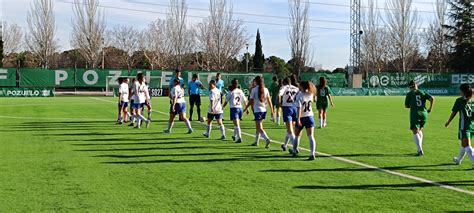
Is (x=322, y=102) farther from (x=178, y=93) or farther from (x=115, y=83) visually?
(x=115, y=83)

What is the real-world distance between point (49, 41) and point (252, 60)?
3498cm

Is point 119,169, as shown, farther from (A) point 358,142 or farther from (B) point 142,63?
(B) point 142,63

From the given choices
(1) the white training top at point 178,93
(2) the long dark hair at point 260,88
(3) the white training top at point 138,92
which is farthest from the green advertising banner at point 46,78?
(2) the long dark hair at point 260,88

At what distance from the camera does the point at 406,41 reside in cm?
7906

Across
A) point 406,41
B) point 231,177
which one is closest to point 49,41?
point 406,41

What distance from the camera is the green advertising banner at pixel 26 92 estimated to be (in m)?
46.1

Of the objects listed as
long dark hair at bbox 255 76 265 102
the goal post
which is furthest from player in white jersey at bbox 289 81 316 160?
the goal post

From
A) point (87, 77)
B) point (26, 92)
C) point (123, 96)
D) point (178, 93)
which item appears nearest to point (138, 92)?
point (123, 96)

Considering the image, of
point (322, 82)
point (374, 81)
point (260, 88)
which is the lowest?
point (260, 88)

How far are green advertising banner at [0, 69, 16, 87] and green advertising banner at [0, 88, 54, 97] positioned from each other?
70 centimetres

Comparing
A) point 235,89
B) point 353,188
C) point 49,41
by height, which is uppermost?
point 49,41

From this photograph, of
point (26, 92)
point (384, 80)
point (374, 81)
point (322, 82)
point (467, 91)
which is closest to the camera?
point (467, 91)

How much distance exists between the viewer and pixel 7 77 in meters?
46.8

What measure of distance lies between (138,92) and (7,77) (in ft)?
109
